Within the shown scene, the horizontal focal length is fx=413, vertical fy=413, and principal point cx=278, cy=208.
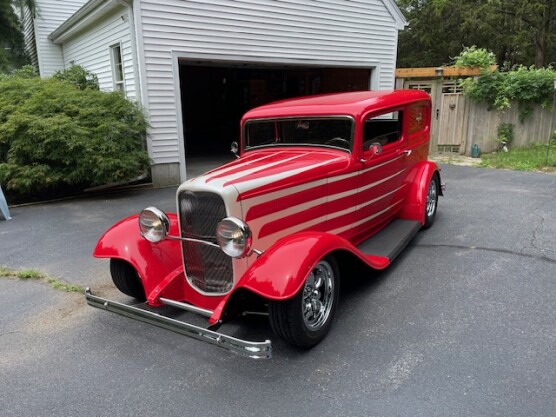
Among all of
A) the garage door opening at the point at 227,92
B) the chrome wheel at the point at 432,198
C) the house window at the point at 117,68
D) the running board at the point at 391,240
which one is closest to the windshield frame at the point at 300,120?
the running board at the point at 391,240

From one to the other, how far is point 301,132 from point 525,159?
866cm

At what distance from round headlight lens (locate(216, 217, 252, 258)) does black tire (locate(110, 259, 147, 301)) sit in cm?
120

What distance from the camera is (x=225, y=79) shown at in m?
17.5

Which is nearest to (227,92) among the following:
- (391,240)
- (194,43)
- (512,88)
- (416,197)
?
(194,43)

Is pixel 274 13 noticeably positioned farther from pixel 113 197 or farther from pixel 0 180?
pixel 0 180

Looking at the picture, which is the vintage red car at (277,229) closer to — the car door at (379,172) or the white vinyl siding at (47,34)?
the car door at (379,172)

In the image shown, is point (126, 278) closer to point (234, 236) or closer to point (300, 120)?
point (234, 236)

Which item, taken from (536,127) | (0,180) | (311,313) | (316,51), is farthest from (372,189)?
(536,127)

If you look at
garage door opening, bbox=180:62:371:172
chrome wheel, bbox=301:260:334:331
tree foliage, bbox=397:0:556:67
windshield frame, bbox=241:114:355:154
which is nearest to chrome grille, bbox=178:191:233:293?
chrome wheel, bbox=301:260:334:331

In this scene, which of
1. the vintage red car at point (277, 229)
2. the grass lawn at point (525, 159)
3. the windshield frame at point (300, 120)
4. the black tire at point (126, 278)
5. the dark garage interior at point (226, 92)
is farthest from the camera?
the dark garage interior at point (226, 92)

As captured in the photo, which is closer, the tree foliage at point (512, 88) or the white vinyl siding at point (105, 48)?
the white vinyl siding at point (105, 48)

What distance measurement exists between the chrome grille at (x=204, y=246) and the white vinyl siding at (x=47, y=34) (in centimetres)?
1306

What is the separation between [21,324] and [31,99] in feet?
18.3

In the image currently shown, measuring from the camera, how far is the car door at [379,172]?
13.1ft
